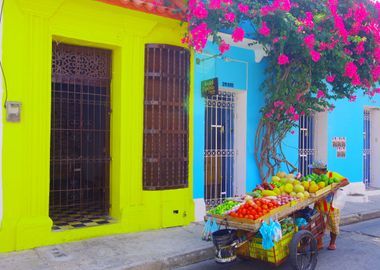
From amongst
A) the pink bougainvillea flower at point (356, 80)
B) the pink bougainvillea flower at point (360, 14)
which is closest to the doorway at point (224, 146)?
the pink bougainvillea flower at point (356, 80)

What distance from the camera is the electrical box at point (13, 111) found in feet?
17.1

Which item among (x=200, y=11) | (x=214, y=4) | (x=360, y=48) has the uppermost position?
(x=214, y=4)

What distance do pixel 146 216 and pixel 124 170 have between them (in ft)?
2.81

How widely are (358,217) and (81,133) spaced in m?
5.90

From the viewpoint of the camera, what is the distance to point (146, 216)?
6500 mm

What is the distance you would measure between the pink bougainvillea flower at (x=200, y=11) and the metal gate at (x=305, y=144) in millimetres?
4504

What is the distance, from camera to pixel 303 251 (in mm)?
4875

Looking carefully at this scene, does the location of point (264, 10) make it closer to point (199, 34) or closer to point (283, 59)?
point (283, 59)

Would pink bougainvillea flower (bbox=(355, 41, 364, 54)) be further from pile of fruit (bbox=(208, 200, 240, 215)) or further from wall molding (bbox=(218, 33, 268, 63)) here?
pile of fruit (bbox=(208, 200, 240, 215))

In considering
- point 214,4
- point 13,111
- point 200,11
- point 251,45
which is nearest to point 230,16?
point 214,4

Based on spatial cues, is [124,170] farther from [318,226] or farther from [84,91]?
[318,226]

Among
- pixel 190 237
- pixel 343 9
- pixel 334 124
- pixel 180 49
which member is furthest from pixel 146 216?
pixel 334 124

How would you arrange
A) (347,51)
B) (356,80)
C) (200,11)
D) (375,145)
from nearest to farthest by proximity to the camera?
(200,11) → (347,51) → (356,80) → (375,145)

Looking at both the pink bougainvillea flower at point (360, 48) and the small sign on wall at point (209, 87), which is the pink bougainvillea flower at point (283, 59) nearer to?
the small sign on wall at point (209, 87)
